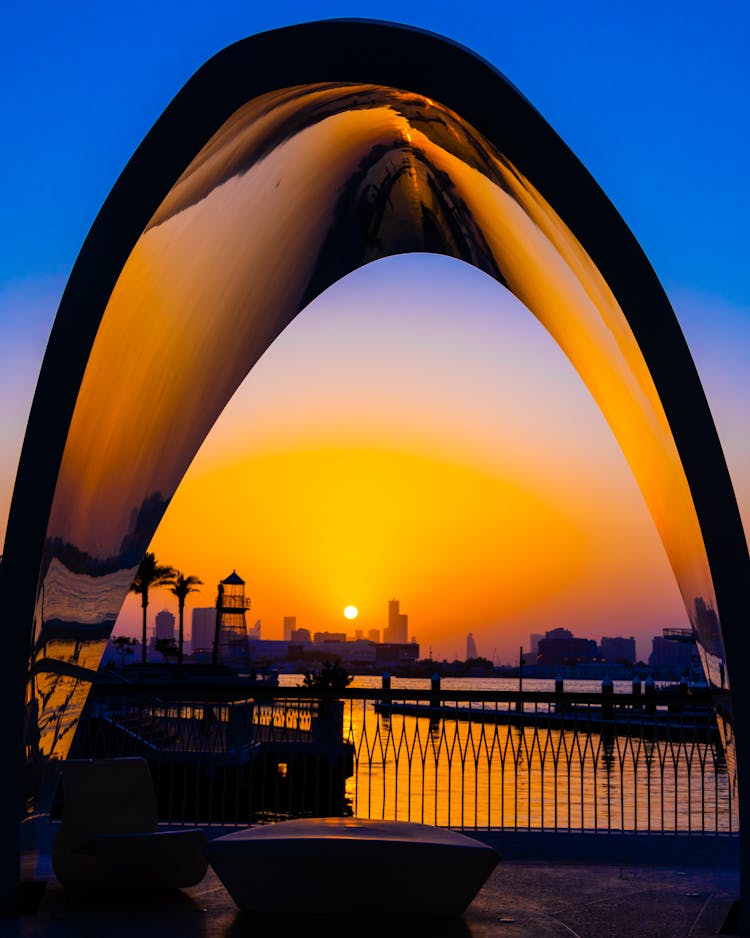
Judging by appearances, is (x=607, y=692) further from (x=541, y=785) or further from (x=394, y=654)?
(x=394, y=654)

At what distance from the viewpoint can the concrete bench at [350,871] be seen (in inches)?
225

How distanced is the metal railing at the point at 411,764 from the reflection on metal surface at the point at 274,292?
1528 millimetres

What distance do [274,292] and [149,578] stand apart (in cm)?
5530

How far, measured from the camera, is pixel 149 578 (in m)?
61.9

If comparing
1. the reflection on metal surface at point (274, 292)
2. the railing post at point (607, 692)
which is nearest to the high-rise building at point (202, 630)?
the railing post at point (607, 692)

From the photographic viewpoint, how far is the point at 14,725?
19.4 feet

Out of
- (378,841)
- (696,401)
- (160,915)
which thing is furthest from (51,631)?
(696,401)

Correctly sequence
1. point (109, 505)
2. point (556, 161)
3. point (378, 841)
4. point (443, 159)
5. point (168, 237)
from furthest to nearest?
point (443, 159) → point (109, 505) → point (168, 237) → point (378, 841) → point (556, 161)

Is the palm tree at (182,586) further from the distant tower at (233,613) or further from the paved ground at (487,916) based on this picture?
the paved ground at (487,916)

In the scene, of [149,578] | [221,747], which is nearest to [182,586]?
[149,578]

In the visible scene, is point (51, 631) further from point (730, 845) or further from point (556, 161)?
point (730, 845)

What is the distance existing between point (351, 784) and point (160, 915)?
970 inches

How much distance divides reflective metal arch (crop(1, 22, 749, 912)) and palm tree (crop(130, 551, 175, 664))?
55.6 metres

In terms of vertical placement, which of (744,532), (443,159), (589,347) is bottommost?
(744,532)
